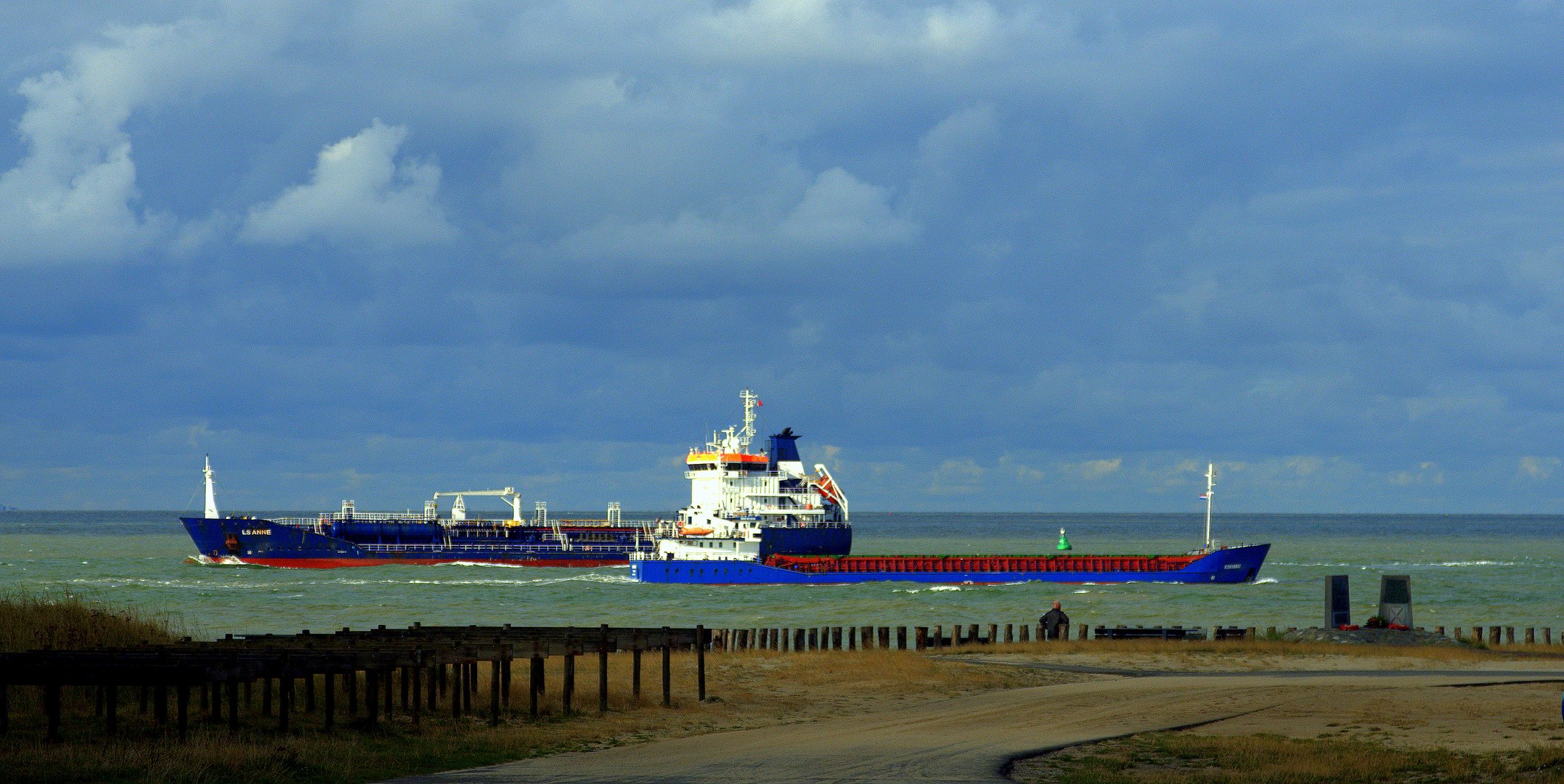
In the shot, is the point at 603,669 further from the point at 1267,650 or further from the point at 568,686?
the point at 1267,650

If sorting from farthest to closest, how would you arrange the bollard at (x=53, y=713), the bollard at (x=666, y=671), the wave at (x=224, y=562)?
the wave at (x=224, y=562) < the bollard at (x=666, y=671) < the bollard at (x=53, y=713)

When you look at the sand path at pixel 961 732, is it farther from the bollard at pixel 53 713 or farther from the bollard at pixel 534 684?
the bollard at pixel 53 713

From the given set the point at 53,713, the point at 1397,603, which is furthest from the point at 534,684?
the point at 1397,603

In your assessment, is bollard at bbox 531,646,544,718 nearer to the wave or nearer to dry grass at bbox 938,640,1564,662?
dry grass at bbox 938,640,1564,662

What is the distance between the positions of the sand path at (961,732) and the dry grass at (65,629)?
1140 cm

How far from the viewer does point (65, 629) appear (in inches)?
1102

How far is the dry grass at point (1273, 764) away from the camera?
19.7m

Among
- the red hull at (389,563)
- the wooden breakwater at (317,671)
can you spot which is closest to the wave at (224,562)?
the red hull at (389,563)

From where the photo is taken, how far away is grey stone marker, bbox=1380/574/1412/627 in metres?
41.4

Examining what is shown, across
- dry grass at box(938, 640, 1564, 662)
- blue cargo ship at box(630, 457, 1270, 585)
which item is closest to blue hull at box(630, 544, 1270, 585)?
blue cargo ship at box(630, 457, 1270, 585)

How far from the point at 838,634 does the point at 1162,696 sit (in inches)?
599

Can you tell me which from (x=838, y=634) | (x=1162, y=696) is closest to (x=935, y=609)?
(x=838, y=634)

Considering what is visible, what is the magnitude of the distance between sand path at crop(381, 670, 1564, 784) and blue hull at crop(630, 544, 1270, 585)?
49957 mm

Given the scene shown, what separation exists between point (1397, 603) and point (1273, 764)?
2326 cm
